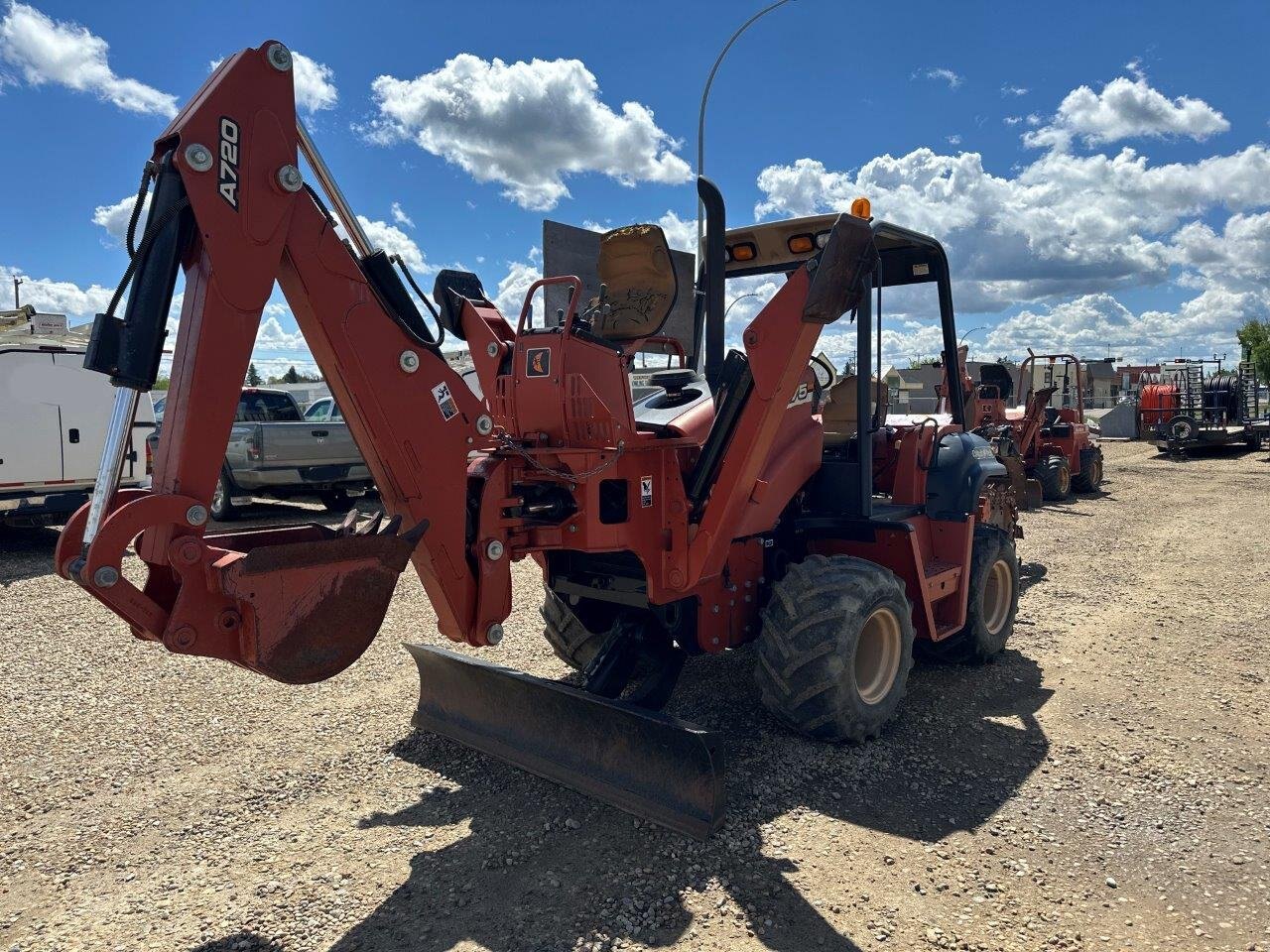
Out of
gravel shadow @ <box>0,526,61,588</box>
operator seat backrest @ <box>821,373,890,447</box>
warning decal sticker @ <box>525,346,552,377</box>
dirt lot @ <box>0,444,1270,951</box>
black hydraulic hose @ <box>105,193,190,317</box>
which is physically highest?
A: black hydraulic hose @ <box>105,193,190,317</box>

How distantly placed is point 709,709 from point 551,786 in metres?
1.26

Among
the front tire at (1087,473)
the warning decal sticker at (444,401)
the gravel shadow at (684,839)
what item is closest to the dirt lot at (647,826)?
the gravel shadow at (684,839)

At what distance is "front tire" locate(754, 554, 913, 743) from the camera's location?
4336 millimetres

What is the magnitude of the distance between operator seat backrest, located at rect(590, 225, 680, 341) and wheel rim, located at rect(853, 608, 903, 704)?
6.54 feet

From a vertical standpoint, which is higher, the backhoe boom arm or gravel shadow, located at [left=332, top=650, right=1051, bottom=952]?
the backhoe boom arm

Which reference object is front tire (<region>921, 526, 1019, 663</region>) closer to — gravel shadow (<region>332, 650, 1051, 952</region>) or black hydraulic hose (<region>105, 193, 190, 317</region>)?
gravel shadow (<region>332, 650, 1051, 952</region>)

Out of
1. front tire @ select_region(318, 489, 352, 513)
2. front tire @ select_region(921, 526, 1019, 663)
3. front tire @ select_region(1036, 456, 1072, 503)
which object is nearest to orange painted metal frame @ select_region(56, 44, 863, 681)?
front tire @ select_region(921, 526, 1019, 663)

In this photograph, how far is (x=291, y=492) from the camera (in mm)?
13773

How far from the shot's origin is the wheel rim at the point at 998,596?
20.6ft

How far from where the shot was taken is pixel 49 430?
35.5ft

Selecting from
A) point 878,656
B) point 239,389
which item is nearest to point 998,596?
point 878,656

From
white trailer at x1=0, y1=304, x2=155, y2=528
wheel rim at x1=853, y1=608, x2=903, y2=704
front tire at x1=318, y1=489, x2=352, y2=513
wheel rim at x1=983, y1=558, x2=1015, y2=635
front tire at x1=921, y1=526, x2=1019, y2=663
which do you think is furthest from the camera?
front tire at x1=318, y1=489, x2=352, y2=513

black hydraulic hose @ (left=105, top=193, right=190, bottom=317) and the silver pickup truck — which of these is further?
the silver pickup truck

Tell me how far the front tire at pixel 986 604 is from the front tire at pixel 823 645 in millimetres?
1431
